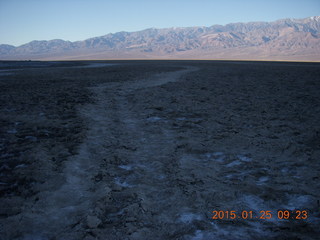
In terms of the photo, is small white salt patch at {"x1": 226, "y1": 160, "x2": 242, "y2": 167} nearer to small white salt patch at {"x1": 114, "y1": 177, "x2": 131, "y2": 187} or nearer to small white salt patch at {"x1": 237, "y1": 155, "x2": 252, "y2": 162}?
small white salt patch at {"x1": 237, "y1": 155, "x2": 252, "y2": 162}

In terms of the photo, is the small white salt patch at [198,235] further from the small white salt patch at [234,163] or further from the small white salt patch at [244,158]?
the small white salt patch at [244,158]

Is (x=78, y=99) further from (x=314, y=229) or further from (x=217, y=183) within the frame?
(x=314, y=229)

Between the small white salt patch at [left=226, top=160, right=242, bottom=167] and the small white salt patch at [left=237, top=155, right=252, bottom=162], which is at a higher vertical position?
the small white salt patch at [left=237, top=155, right=252, bottom=162]

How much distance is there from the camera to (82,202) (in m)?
2.78

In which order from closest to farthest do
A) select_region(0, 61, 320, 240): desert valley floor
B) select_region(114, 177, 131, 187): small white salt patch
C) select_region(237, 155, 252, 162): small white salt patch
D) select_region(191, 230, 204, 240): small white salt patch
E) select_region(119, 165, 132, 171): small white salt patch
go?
select_region(191, 230, 204, 240): small white salt patch
select_region(0, 61, 320, 240): desert valley floor
select_region(114, 177, 131, 187): small white salt patch
select_region(119, 165, 132, 171): small white salt patch
select_region(237, 155, 252, 162): small white salt patch

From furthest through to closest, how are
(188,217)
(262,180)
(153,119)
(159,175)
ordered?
(153,119) < (159,175) < (262,180) < (188,217)

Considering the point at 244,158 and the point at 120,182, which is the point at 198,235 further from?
the point at 244,158

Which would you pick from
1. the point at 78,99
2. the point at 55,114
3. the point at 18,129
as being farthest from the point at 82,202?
the point at 78,99

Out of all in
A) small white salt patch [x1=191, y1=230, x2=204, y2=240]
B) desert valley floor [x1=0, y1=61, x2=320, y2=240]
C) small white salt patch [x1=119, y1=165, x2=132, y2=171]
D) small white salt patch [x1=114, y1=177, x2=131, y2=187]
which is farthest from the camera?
small white salt patch [x1=119, y1=165, x2=132, y2=171]

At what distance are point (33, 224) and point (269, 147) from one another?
3522 mm

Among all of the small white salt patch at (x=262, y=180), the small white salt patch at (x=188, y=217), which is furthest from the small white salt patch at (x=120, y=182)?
the small white salt patch at (x=262, y=180)
